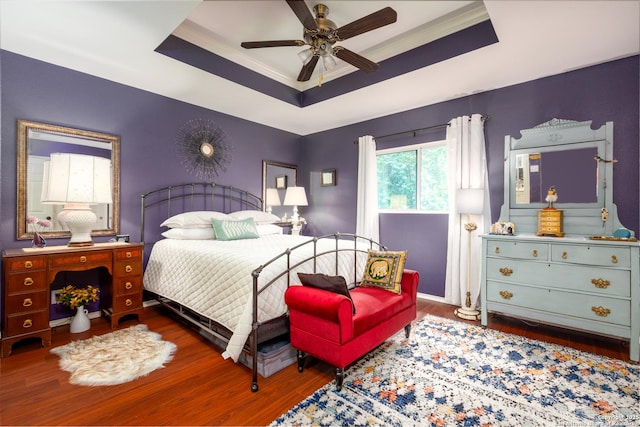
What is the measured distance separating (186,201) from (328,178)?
2452mm

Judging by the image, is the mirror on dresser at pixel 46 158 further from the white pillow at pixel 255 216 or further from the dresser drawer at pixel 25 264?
the white pillow at pixel 255 216

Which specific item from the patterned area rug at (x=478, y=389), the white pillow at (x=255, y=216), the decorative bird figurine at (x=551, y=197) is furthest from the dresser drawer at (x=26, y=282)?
the decorative bird figurine at (x=551, y=197)

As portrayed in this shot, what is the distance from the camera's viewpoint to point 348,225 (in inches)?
202

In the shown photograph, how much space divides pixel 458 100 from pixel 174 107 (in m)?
3.83

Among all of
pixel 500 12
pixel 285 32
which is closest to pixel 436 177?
pixel 500 12

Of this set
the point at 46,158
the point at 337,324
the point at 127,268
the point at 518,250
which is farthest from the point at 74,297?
the point at 518,250

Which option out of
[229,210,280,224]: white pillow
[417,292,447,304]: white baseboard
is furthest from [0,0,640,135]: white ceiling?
[417,292,447,304]: white baseboard

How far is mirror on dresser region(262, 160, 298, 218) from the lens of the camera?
5.12 meters

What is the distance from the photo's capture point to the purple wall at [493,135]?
2857 mm

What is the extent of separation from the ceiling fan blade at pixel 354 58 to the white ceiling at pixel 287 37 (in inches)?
18.6

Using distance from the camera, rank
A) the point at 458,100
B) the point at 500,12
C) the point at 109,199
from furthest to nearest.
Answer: the point at 458,100
the point at 109,199
the point at 500,12

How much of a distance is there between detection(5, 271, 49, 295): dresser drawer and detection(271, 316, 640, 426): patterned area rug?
245 cm

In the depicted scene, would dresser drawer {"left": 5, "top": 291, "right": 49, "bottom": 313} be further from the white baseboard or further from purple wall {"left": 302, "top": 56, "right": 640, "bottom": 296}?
the white baseboard

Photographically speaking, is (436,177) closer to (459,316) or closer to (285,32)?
(459,316)
